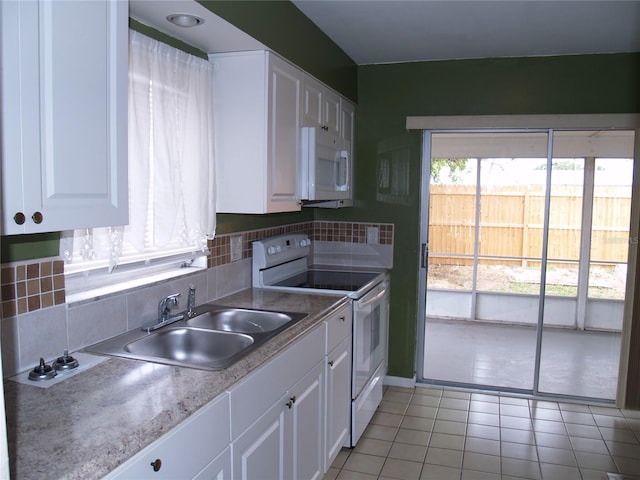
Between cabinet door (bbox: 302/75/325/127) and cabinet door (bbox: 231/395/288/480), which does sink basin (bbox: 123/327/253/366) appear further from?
cabinet door (bbox: 302/75/325/127)

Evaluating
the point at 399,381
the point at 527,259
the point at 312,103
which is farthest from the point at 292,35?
the point at 399,381

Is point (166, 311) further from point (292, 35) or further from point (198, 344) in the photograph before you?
point (292, 35)

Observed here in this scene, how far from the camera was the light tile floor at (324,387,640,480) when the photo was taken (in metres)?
2.92

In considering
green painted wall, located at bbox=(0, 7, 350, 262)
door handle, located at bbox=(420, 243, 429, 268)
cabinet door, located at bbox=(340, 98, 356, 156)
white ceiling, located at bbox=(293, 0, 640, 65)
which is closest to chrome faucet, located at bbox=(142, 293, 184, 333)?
green painted wall, located at bbox=(0, 7, 350, 262)

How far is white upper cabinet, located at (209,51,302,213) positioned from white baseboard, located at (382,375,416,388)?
2.13m

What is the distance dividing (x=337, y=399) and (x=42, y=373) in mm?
1602

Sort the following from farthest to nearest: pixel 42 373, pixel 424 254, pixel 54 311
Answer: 1. pixel 424 254
2. pixel 54 311
3. pixel 42 373

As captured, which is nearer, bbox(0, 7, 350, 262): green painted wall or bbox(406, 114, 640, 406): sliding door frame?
bbox(0, 7, 350, 262): green painted wall

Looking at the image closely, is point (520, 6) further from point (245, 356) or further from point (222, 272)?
point (245, 356)

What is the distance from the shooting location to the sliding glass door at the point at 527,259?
12.6ft

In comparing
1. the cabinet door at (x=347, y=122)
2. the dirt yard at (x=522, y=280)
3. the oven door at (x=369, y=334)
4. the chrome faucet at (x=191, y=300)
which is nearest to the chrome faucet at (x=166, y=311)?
the chrome faucet at (x=191, y=300)

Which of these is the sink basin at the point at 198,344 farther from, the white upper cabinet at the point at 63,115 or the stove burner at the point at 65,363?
the white upper cabinet at the point at 63,115

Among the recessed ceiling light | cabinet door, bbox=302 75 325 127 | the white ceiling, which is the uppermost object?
the white ceiling

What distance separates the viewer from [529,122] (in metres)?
3.78
